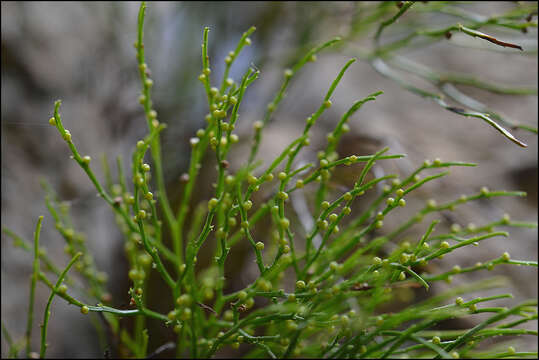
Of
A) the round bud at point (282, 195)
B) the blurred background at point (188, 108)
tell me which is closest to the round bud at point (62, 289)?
the round bud at point (282, 195)

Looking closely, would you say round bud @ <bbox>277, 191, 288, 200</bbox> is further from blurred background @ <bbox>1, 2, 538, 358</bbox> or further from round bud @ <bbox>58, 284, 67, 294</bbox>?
blurred background @ <bbox>1, 2, 538, 358</bbox>

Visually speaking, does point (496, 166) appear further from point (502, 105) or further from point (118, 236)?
point (118, 236)

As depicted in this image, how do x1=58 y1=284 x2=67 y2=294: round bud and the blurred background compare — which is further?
the blurred background

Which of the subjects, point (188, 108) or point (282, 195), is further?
point (188, 108)

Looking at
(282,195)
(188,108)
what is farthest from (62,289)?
(188,108)

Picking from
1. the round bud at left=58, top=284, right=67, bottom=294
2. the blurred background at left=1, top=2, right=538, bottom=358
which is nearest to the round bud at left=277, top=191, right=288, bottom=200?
the round bud at left=58, top=284, right=67, bottom=294

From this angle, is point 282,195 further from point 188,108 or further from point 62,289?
point 188,108

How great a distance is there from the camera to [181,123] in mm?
798

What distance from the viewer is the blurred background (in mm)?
664

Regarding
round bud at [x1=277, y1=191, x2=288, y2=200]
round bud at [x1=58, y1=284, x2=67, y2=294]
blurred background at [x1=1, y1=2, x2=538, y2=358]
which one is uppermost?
blurred background at [x1=1, y1=2, x2=538, y2=358]

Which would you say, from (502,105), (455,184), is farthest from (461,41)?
(455,184)

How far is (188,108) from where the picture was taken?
822mm

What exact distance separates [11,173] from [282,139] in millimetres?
413

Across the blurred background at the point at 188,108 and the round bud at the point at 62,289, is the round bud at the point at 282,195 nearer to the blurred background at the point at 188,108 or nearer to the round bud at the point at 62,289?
the round bud at the point at 62,289
